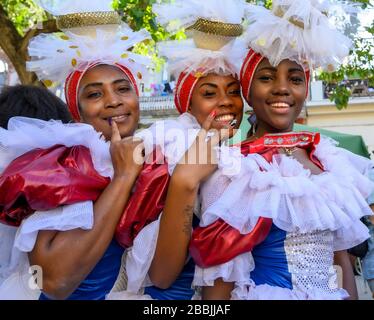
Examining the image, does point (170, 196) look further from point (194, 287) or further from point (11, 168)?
point (11, 168)

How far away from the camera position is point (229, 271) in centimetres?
215

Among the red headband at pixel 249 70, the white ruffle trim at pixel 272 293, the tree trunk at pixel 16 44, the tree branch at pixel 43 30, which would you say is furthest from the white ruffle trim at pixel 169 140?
the tree trunk at pixel 16 44

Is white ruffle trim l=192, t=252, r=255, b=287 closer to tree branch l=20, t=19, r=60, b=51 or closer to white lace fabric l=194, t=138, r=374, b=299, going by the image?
white lace fabric l=194, t=138, r=374, b=299

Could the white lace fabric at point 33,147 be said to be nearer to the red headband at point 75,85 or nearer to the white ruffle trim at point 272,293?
the red headband at point 75,85

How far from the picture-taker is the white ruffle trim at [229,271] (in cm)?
215

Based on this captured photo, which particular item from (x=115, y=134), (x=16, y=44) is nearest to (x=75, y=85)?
(x=115, y=134)

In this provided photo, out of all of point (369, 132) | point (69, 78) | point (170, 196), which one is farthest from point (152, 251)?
point (369, 132)

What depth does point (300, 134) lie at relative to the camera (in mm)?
2533

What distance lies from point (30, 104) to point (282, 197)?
5.58 ft

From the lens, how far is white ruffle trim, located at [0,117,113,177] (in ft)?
7.63

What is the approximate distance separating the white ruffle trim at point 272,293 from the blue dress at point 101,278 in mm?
576

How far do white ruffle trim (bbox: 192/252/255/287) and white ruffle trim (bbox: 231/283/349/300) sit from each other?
52 mm

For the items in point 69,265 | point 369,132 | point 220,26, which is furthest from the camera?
point 369,132
